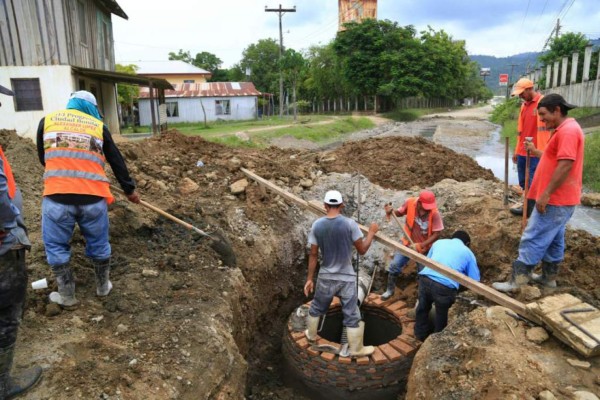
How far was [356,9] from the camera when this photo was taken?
206 feet

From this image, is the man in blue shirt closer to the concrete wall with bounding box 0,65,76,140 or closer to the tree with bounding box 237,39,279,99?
the concrete wall with bounding box 0,65,76,140

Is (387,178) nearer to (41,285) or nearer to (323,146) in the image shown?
(41,285)

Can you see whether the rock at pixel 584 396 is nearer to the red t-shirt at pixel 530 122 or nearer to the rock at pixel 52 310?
the red t-shirt at pixel 530 122

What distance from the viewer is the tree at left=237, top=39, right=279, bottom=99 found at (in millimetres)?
58250

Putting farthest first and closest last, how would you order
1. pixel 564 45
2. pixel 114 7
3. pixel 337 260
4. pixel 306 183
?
1. pixel 564 45
2. pixel 114 7
3. pixel 306 183
4. pixel 337 260

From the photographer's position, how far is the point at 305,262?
7051 millimetres

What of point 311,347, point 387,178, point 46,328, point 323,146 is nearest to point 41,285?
point 46,328

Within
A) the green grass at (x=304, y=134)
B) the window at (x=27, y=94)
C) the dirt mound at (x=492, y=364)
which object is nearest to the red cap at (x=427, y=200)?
the dirt mound at (x=492, y=364)

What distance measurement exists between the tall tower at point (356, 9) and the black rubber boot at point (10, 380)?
215 feet

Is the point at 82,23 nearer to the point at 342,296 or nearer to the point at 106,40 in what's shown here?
the point at 106,40

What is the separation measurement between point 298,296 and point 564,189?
417 cm

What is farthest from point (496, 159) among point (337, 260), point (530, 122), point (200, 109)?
point (200, 109)

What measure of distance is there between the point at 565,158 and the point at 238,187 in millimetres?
4676

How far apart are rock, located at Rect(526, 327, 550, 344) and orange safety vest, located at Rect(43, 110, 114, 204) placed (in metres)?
3.90
